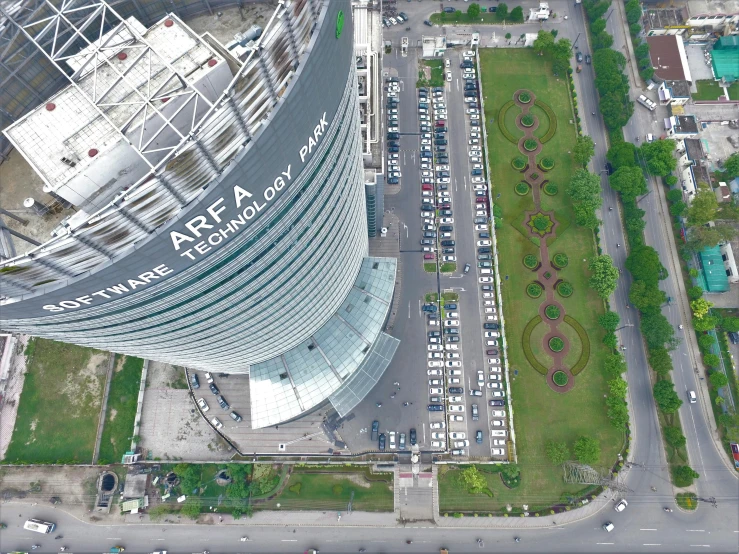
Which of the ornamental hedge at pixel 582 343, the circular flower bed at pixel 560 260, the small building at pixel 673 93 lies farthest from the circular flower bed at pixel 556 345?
the small building at pixel 673 93

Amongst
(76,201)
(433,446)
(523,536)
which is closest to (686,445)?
(523,536)

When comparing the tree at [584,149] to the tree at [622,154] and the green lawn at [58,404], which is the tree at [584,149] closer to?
the tree at [622,154]

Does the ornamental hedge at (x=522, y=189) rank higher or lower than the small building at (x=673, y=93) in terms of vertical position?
lower

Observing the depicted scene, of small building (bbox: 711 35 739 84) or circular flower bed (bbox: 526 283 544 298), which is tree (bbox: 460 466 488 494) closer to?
circular flower bed (bbox: 526 283 544 298)

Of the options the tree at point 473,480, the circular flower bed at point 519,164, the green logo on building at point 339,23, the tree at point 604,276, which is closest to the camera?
the green logo on building at point 339,23

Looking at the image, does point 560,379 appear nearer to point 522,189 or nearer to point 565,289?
point 565,289

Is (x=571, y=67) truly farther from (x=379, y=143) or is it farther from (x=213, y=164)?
(x=213, y=164)

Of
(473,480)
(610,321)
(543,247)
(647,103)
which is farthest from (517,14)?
(473,480)
